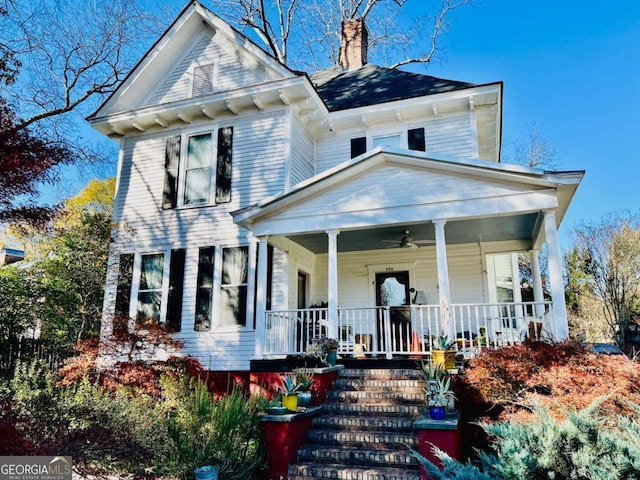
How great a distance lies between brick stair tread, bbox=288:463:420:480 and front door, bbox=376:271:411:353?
2331mm

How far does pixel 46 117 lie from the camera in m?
15.8

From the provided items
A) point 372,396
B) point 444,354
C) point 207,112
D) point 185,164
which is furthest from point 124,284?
point 444,354

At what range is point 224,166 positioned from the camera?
10.8 metres

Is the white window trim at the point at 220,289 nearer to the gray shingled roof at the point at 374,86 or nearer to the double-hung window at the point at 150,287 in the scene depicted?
the double-hung window at the point at 150,287

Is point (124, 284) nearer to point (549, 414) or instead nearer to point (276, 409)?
point (276, 409)

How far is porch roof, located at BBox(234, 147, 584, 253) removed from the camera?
23.4 feet

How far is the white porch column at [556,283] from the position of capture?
646 cm

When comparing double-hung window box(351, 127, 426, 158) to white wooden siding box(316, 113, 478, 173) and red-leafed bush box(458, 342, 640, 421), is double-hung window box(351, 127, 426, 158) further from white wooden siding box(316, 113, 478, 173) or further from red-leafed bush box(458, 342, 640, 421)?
red-leafed bush box(458, 342, 640, 421)

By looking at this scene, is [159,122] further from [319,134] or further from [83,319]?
[83,319]

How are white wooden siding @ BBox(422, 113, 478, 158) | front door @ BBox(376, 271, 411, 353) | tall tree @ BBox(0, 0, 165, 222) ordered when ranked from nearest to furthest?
front door @ BBox(376, 271, 411, 353)
white wooden siding @ BBox(422, 113, 478, 158)
tall tree @ BBox(0, 0, 165, 222)

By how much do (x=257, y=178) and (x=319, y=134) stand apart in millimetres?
2456

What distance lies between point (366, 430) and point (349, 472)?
32.4 inches

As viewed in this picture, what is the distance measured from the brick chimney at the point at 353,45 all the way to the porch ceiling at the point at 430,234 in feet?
23.5

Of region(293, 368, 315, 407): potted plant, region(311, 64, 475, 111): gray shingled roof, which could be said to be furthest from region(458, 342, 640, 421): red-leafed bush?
region(311, 64, 475, 111): gray shingled roof
